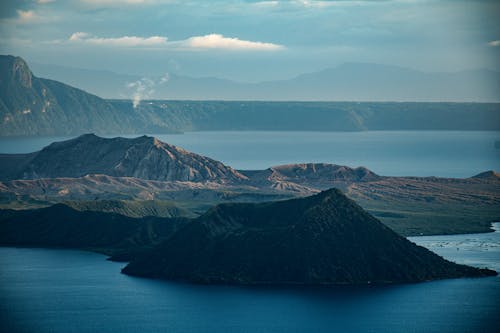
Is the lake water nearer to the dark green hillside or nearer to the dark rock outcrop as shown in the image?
the dark rock outcrop

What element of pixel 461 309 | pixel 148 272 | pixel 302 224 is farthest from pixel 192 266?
pixel 461 309

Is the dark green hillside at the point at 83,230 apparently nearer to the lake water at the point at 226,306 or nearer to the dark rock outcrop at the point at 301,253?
the dark rock outcrop at the point at 301,253

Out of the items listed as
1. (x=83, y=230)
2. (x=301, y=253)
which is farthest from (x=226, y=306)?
(x=83, y=230)

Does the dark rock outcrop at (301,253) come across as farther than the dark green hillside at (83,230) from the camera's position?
No

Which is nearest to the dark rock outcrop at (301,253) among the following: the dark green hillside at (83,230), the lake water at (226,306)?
the lake water at (226,306)

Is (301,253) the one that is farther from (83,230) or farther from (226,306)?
(83,230)

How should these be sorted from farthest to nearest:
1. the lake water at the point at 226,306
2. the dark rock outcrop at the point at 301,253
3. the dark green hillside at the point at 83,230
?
the dark green hillside at the point at 83,230, the dark rock outcrop at the point at 301,253, the lake water at the point at 226,306

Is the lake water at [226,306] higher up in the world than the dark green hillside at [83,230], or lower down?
lower down

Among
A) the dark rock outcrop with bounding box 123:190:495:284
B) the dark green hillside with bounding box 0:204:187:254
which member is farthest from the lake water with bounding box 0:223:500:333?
the dark green hillside with bounding box 0:204:187:254
